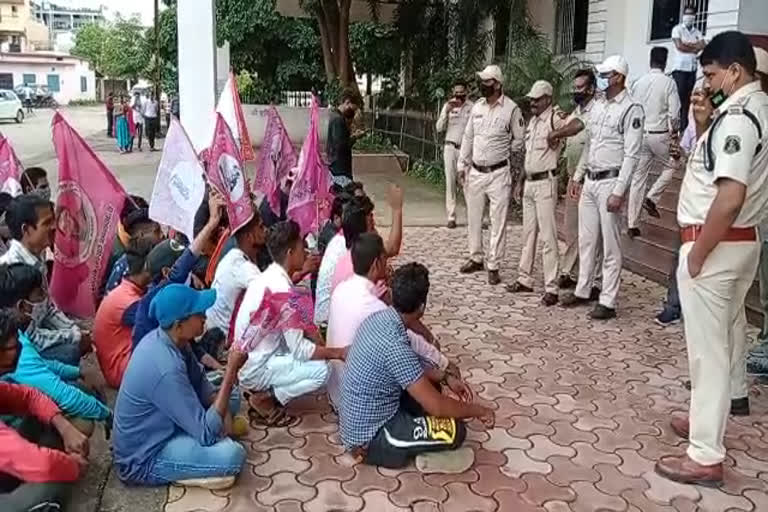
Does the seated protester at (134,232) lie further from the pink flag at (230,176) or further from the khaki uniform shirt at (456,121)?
the khaki uniform shirt at (456,121)

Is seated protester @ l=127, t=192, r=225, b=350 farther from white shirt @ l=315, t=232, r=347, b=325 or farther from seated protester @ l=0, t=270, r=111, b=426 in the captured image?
white shirt @ l=315, t=232, r=347, b=325

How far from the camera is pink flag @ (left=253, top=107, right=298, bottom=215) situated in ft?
19.7

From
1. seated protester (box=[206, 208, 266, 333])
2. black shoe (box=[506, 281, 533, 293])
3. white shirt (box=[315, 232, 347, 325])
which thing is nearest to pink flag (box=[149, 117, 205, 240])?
seated protester (box=[206, 208, 266, 333])

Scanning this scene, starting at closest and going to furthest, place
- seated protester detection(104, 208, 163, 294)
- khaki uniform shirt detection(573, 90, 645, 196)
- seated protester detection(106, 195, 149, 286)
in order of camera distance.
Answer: seated protester detection(104, 208, 163, 294) → seated protester detection(106, 195, 149, 286) → khaki uniform shirt detection(573, 90, 645, 196)

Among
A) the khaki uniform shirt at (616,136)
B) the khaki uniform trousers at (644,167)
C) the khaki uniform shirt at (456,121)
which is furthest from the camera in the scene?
the khaki uniform shirt at (456,121)

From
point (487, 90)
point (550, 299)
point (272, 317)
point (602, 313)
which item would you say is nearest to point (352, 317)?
point (272, 317)

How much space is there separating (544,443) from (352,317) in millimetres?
1113

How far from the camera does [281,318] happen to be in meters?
3.69

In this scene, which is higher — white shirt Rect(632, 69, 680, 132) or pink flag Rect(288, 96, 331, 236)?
white shirt Rect(632, 69, 680, 132)

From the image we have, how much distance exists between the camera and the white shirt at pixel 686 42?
31.0 feet

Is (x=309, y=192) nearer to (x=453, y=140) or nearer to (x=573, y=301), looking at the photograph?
(x=573, y=301)

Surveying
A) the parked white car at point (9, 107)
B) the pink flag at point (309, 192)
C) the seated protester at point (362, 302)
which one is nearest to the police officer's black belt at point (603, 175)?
the pink flag at point (309, 192)

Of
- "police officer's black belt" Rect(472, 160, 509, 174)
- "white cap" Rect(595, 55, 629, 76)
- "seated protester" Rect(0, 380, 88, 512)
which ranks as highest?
"white cap" Rect(595, 55, 629, 76)

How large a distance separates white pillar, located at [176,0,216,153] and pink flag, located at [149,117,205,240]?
3095 millimetres
